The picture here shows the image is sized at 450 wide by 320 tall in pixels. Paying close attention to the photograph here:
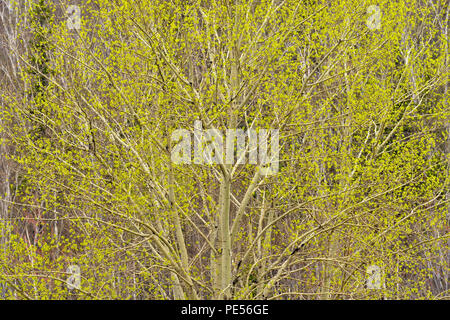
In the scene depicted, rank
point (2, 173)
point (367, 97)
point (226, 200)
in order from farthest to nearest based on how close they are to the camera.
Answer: point (2, 173) < point (367, 97) < point (226, 200)

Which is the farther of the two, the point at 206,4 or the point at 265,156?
the point at 206,4

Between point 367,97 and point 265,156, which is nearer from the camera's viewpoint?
point 265,156

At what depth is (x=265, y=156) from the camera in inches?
312

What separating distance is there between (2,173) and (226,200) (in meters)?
9.39

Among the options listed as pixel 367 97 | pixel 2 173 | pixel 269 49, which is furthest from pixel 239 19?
pixel 2 173

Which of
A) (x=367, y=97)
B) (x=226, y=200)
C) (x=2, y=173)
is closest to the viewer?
(x=226, y=200)

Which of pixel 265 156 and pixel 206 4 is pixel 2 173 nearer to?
pixel 206 4

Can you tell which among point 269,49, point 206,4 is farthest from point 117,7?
point 206,4

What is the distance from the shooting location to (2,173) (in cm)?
1487

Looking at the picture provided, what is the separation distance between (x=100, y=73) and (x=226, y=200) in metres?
2.44
